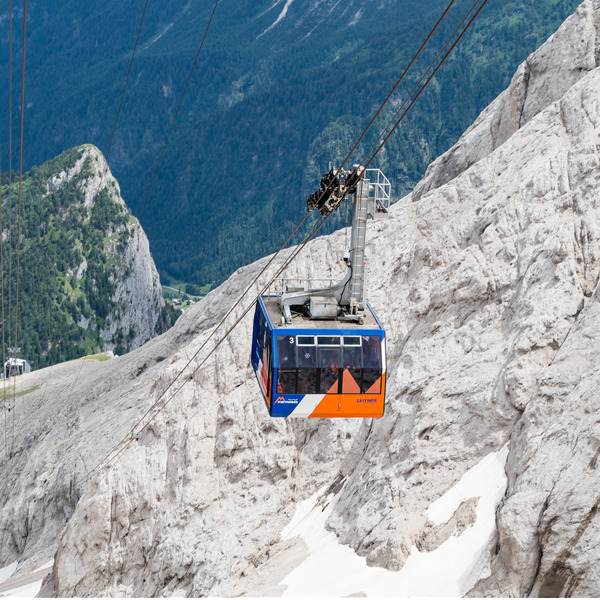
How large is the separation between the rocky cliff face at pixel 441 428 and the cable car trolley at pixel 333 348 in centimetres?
742

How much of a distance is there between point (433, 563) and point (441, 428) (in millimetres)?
6896

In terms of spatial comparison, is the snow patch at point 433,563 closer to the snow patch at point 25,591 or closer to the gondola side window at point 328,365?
the gondola side window at point 328,365

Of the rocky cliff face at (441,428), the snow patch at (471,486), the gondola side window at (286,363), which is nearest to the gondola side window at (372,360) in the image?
the gondola side window at (286,363)

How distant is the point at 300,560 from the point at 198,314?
55.9 m

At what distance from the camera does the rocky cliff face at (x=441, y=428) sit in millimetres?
31047

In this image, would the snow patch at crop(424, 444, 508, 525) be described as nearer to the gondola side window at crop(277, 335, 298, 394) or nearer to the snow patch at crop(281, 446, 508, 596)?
the snow patch at crop(281, 446, 508, 596)

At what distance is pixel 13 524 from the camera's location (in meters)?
80.4

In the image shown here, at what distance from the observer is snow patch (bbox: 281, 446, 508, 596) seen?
31656 mm

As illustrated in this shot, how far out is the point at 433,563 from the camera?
108 ft

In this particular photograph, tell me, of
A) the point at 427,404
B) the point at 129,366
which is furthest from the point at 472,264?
the point at 129,366

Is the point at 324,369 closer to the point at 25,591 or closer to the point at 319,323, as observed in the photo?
the point at 319,323

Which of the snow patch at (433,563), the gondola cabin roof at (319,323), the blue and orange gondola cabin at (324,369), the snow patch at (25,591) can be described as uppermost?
the gondola cabin roof at (319,323)

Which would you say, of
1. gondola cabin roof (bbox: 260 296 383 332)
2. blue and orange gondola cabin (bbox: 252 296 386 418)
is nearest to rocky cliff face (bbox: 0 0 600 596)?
blue and orange gondola cabin (bbox: 252 296 386 418)

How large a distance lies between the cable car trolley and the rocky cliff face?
7418 millimetres
